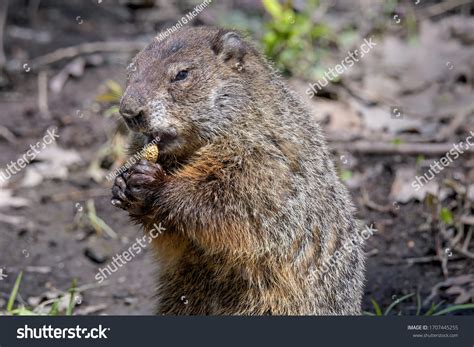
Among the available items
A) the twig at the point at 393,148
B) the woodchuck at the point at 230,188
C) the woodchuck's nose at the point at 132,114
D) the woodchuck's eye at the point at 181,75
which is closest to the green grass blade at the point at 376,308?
the woodchuck at the point at 230,188

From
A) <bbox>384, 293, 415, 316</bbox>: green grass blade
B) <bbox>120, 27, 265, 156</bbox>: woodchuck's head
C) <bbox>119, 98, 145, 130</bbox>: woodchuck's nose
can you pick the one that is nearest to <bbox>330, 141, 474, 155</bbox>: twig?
<bbox>384, 293, 415, 316</bbox>: green grass blade

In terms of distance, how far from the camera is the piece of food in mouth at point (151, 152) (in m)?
5.80

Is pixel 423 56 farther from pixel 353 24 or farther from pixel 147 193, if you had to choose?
pixel 147 193

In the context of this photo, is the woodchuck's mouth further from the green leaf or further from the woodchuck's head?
the green leaf

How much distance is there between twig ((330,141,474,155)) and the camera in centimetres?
925

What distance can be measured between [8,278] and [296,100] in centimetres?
329

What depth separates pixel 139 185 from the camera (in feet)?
18.7

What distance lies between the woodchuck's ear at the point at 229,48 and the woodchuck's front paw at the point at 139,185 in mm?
933

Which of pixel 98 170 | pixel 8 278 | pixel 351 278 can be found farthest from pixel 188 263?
pixel 98 170

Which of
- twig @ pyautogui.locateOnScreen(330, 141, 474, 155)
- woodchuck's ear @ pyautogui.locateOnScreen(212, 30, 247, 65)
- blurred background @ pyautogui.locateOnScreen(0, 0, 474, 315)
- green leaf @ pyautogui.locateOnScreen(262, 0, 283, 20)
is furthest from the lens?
green leaf @ pyautogui.locateOnScreen(262, 0, 283, 20)

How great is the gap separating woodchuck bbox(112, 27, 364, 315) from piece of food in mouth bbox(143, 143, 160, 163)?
0.05 m

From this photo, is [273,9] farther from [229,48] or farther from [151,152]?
[151,152]

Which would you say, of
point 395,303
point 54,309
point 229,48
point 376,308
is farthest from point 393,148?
point 54,309

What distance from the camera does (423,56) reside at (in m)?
11.2
